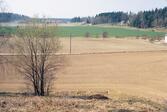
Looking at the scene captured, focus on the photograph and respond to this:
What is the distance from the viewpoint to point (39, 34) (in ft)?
93.1

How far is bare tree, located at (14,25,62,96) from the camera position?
26750 millimetres

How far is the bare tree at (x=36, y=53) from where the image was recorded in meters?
26.8

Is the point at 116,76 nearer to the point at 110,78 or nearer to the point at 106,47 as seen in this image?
the point at 110,78

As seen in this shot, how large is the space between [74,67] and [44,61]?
26664 mm

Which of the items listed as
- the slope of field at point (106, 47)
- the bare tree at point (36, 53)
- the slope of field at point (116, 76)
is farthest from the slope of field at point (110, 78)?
the slope of field at point (106, 47)

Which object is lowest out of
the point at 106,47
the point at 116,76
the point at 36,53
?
the point at 106,47

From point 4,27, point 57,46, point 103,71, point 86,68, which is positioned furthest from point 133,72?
point 4,27

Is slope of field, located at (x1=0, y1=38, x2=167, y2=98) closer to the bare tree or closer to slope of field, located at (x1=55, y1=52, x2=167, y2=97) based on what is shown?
slope of field, located at (x1=55, y1=52, x2=167, y2=97)

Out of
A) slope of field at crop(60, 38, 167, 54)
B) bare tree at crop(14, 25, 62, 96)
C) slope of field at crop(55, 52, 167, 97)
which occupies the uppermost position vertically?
bare tree at crop(14, 25, 62, 96)

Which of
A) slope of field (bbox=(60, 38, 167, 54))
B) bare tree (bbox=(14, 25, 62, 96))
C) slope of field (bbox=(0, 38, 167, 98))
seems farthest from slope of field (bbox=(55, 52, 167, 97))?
slope of field (bbox=(60, 38, 167, 54))

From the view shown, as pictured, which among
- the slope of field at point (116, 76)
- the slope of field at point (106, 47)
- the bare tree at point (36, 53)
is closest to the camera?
the bare tree at point (36, 53)

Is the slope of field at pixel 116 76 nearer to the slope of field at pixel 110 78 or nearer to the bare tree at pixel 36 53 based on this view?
the slope of field at pixel 110 78

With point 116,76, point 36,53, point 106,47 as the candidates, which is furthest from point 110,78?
point 106,47

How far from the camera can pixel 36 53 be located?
2725 cm
